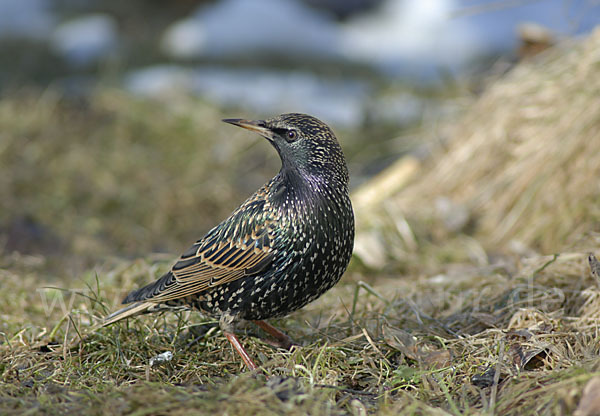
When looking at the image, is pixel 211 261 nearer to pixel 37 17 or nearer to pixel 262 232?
pixel 262 232

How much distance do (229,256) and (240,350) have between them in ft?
1.42

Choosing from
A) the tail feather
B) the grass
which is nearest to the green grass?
the grass

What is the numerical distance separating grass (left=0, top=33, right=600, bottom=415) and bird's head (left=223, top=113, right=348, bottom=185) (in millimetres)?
779

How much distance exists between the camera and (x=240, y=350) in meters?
2.96

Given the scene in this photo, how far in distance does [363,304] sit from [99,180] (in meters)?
3.68

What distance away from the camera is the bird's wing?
2.94 m

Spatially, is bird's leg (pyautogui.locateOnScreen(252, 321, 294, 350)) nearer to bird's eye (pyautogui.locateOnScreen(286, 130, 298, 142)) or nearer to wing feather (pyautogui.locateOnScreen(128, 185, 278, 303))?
wing feather (pyautogui.locateOnScreen(128, 185, 278, 303))

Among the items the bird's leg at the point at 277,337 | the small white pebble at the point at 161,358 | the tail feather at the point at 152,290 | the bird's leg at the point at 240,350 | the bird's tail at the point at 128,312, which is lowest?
the bird's leg at the point at 277,337

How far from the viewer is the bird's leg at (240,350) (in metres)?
2.89

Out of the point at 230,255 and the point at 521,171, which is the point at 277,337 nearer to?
the point at 230,255

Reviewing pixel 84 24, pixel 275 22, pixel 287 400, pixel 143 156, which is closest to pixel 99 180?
pixel 143 156

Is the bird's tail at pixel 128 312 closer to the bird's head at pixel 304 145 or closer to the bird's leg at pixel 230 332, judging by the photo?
the bird's leg at pixel 230 332

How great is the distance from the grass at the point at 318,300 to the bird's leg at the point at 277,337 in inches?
2.5

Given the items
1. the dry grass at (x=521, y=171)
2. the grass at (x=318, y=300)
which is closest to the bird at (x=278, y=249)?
the grass at (x=318, y=300)
